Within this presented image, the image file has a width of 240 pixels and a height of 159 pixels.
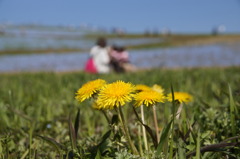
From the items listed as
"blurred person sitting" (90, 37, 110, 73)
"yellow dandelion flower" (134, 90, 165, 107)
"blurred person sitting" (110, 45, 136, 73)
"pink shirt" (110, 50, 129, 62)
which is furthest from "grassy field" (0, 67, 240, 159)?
"pink shirt" (110, 50, 129, 62)

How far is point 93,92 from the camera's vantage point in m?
1.01

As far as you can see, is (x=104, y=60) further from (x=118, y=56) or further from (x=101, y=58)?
(x=118, y=56)

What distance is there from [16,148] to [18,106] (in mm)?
766

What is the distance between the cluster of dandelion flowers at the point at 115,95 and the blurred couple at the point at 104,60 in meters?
7.01

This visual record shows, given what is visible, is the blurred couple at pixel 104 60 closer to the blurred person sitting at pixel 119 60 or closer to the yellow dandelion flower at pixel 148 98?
the blurred person sitting at pixel 119 60

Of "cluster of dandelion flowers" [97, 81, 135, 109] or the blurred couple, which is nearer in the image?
"cluster of dandelion flowers" [97, 81, 135, 109]

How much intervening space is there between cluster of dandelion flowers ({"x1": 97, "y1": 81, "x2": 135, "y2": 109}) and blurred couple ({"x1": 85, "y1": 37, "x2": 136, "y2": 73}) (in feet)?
23.0

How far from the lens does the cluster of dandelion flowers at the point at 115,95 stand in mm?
897

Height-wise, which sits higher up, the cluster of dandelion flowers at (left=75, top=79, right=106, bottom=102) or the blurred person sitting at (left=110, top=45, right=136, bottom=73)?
the cluster of dandelion flowers at (left=75, top=79, right=106, bottom=102)

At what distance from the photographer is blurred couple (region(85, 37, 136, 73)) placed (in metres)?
8.16

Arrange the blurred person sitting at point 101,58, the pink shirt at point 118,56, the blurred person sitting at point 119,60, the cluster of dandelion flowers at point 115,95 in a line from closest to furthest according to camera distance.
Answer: the cluster of dandelion flowers at point 115,95
the blurred person sitting at point 101,58
the blurred person sitting at point 119,60
the pink shirt at point 118,56

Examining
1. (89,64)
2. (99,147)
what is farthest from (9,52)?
(99,147)

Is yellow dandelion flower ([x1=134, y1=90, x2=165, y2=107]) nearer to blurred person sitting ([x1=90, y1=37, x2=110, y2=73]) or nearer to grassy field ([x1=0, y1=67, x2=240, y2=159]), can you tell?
grassy field ([x1=0, y1=67, x2=240, y2=159])

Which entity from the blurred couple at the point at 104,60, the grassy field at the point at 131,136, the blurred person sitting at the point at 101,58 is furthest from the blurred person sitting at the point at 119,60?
the grassy field at the point at 131,136
